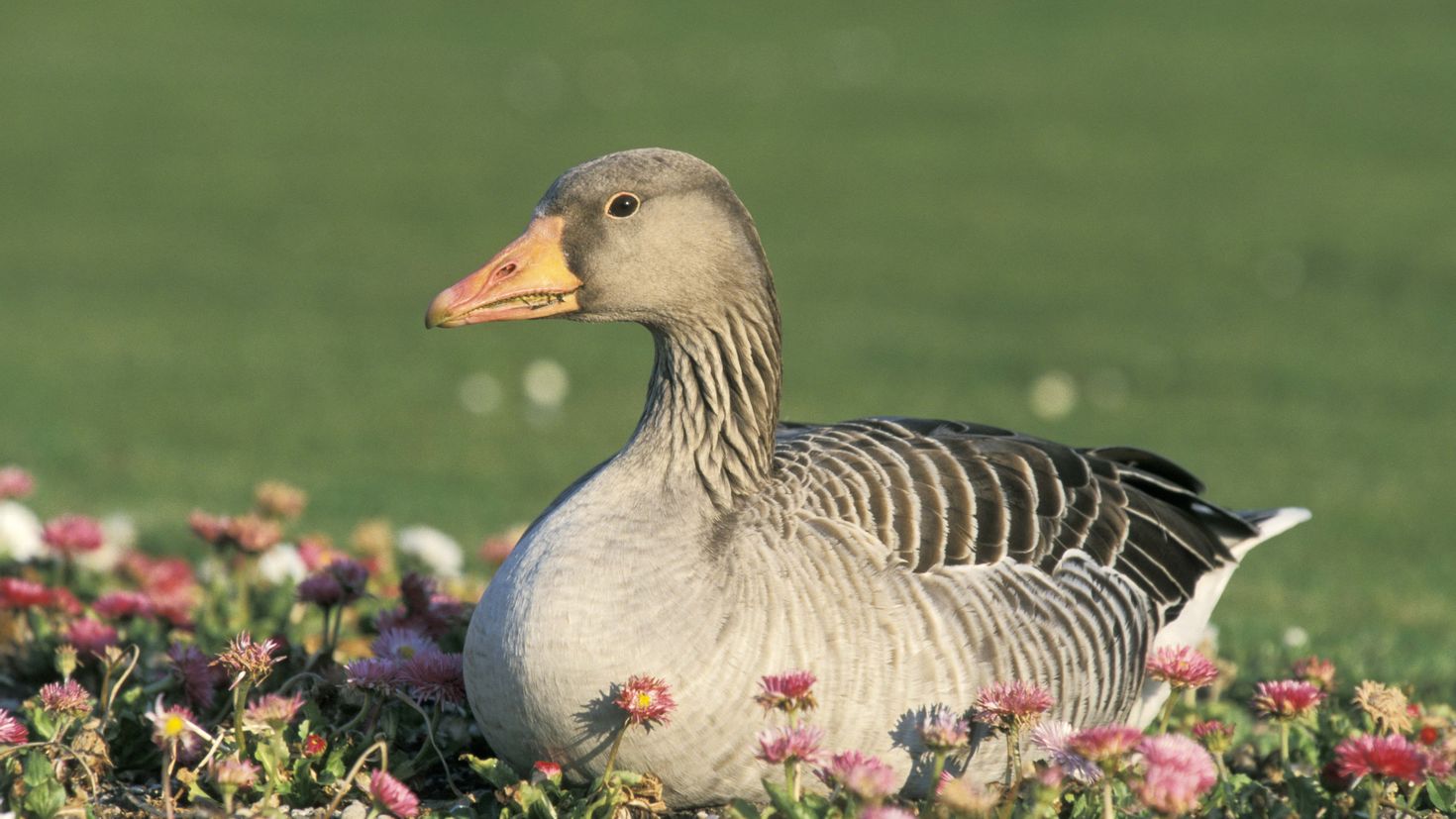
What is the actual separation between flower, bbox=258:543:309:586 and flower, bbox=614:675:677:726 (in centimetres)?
306

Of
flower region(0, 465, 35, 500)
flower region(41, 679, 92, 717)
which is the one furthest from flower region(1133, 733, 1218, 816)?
flower region(0, 465, 35, 500)

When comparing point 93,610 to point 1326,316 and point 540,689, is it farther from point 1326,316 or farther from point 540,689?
point 1326,316

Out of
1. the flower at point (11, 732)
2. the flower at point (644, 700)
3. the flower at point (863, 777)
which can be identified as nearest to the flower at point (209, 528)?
the flower at point (11, 732)

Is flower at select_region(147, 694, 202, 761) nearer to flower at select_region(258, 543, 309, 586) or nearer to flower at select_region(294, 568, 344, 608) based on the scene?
flower at select_region(294, 568, 344, 608)

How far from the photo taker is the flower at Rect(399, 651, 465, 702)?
4715 mm

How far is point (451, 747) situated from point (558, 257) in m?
1.52

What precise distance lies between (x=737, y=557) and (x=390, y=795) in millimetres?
1100

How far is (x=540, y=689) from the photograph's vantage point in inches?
167

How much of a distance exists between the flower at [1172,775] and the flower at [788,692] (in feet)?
2.54

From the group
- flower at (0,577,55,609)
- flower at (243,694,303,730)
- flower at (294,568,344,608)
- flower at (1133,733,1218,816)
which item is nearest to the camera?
flower at (1133,733,1218,816)

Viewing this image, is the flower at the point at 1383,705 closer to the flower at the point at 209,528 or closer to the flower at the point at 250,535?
the flower at the point at 250,535

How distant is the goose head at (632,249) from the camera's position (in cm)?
469

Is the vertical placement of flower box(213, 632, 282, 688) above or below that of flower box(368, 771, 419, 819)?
above

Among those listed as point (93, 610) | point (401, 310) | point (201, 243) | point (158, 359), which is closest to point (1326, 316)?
point (401, 310)
